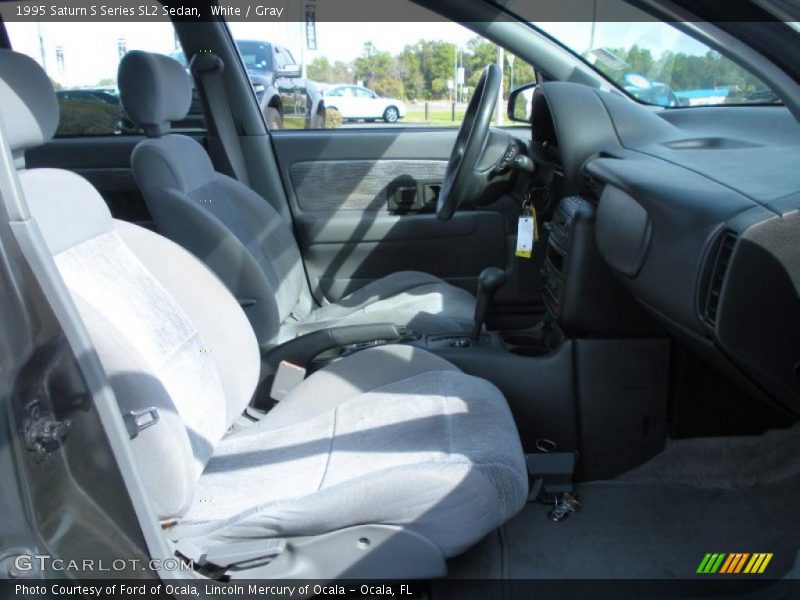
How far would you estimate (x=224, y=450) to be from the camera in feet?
5.47

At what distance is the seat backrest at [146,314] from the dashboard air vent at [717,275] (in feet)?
3.01

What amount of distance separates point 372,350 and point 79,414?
0.89 meters

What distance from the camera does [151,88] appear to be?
2.14m

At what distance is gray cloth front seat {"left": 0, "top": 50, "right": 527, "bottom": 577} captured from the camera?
1303 mm

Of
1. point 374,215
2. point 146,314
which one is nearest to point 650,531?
point 146,314

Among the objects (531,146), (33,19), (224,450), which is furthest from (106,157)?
(224,450)

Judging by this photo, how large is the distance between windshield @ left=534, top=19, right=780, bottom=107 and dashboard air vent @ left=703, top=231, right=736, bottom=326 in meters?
0.46

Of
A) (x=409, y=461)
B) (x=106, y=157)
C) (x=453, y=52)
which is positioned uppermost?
(x=453, y=52)

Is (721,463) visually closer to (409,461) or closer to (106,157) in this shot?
(409,461)

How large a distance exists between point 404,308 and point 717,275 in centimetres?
133

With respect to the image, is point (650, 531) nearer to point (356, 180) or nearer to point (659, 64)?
point (659, 64)

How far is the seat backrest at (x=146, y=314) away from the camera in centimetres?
129
